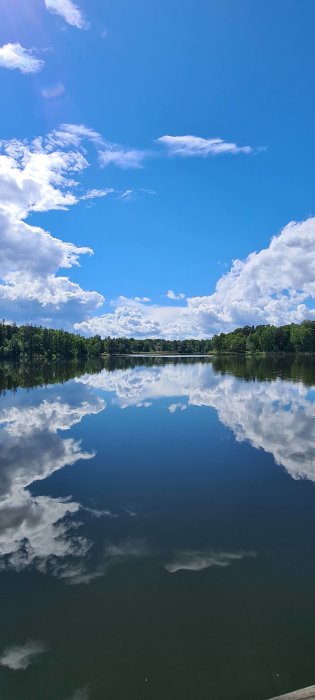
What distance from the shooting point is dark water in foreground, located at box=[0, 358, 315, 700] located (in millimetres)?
6652

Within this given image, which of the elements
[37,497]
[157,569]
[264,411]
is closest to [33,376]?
[264,411]

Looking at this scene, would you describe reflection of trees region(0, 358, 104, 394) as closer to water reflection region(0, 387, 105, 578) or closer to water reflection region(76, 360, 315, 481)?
water reflection region(76, 360, 315, 481)

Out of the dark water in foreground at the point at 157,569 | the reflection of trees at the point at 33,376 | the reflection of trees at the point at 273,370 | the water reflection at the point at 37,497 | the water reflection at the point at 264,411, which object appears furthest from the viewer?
the reflection of trees at the point at 273,370

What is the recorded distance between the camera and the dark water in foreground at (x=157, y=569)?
6.65 metres

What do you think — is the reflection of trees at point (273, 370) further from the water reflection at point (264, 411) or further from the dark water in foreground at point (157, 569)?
the dark water in foreground at point (157, 569)

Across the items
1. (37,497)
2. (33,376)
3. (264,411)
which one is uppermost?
(264,411)

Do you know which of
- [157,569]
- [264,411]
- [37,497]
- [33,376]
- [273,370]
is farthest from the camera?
[273,370]

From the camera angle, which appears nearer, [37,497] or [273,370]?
[37,497]

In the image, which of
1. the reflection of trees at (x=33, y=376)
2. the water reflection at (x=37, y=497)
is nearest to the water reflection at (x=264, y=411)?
the water reflection at (x=37, y=497)

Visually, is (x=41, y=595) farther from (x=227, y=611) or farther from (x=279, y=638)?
(x=279, y=638)

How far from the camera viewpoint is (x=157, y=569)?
9.62 metres

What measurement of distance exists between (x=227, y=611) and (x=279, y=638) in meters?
1.12

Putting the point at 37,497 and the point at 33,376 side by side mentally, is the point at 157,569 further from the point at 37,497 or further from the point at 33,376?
the point at 33,376

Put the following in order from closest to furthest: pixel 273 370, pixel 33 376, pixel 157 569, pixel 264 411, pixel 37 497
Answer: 1. pixel 157 569
2. pixel 37 497
3. pixel 264 411
4. pixel 33 376
5. pixel 273 370
